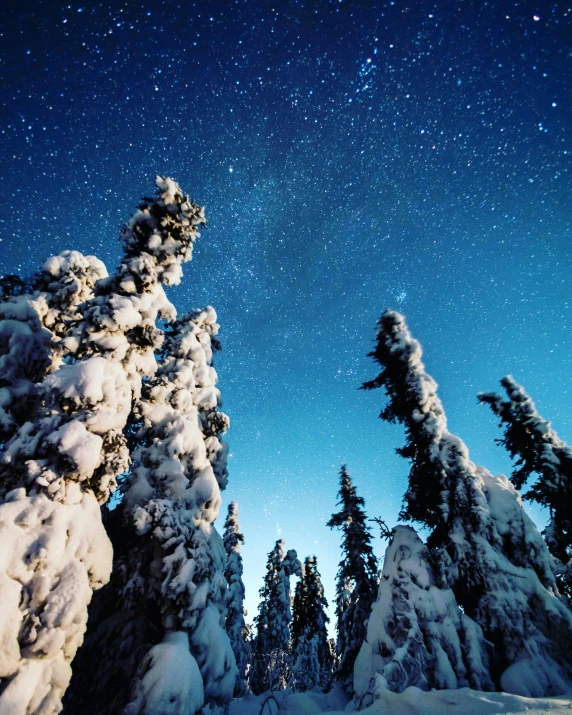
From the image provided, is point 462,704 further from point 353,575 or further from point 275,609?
Answer: point 275,609

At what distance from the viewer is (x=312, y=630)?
1127 inches

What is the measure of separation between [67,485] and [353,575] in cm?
1577

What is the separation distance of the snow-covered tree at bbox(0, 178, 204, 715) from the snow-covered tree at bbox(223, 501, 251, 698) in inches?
713

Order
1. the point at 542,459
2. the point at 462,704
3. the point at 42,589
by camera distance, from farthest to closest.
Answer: the point at 542,459 → the point at 42,589 → the point at 462,704

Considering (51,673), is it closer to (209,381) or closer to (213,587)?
(213,587)

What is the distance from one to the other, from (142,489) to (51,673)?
4342 millimetres

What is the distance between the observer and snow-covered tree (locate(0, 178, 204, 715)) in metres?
5.38

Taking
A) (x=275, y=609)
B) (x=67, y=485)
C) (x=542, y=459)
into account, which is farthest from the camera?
(x=275, y=609)

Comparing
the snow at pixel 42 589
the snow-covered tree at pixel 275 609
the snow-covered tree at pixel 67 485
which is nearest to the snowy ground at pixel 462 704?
the snow at pixel 42 589

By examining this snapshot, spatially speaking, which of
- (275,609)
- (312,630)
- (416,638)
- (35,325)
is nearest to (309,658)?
(312,630)

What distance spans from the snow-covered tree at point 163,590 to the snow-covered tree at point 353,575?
6947 millimetres

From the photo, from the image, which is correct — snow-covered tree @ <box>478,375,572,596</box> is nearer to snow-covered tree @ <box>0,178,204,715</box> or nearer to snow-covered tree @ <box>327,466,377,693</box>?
snow-covered tree @ <box>327,466,377,693</box>

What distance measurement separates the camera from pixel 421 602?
32.9ft

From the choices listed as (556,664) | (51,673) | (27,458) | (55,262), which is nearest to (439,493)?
(556,664)
